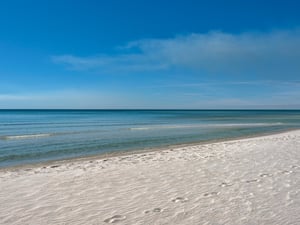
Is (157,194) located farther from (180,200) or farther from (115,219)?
(115,219)

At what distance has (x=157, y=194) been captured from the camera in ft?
21.5

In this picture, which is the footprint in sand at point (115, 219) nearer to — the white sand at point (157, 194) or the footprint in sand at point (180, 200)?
the white sand at point (157, 194)

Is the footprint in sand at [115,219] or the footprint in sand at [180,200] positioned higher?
the footprint in sand at [180,200]

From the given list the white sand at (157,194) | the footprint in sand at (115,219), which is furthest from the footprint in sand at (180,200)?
the footprint in sand at (115,219)

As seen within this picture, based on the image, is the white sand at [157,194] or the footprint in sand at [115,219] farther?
the white sand at [157,194]

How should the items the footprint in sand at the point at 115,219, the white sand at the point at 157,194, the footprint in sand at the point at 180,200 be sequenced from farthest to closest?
1. the footprint in sand at the point at 180,200
2. the white sand at the point at 157,194
3. the footprint in sand at the point at 115,219

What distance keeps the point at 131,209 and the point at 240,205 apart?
239 cm

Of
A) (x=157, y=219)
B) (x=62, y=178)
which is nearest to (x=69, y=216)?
(x=157, y=219)

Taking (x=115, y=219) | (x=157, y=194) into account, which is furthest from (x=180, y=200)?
(x=115, y=219)

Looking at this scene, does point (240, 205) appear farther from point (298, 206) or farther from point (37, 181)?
point (37, 181)

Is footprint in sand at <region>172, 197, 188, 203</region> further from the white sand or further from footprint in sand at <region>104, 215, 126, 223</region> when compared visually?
footprint in sand at <region>104, 215, 126, 223</region>

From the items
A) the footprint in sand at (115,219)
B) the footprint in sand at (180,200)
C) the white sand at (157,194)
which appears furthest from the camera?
the footprint in sand at (180,200)

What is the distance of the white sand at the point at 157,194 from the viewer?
5152 millimetres

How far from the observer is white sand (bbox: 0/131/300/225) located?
5152mm
